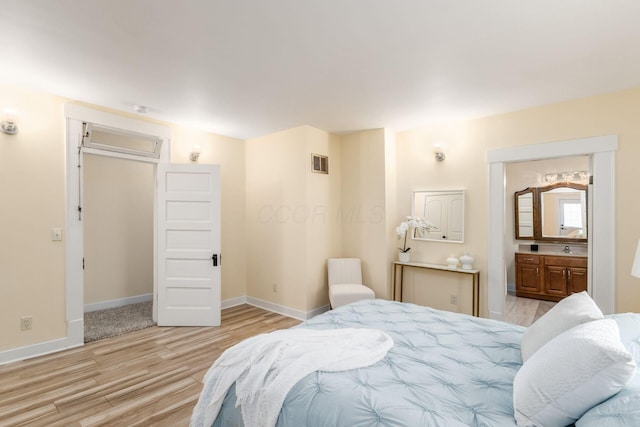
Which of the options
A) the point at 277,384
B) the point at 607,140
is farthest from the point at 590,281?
the point at 277,384

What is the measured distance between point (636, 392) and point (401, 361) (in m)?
0.90

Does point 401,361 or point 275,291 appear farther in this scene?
point 275,291

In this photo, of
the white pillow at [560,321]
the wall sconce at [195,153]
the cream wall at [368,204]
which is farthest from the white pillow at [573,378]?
the wall sconce at [195,153]

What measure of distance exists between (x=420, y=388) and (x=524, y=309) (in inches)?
164

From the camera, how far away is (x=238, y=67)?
8.36 feet

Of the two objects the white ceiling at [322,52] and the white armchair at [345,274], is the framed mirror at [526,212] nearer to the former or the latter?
the white ceiling at [322,52]

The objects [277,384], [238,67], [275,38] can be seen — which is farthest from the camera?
[238,67]

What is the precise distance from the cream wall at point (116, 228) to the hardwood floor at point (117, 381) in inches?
59.9

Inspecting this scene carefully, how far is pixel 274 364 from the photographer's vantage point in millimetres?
1587

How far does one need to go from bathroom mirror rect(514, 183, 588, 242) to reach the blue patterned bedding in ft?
13.3

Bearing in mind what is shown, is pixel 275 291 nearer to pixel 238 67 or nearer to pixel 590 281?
pixel 238 67

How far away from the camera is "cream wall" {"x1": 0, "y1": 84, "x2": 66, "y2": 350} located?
2906 mm

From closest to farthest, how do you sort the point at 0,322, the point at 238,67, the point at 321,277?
the point at 238,67, the point at 0,322, the point at 321,277

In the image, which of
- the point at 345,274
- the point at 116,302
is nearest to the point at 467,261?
the point at 345,274
